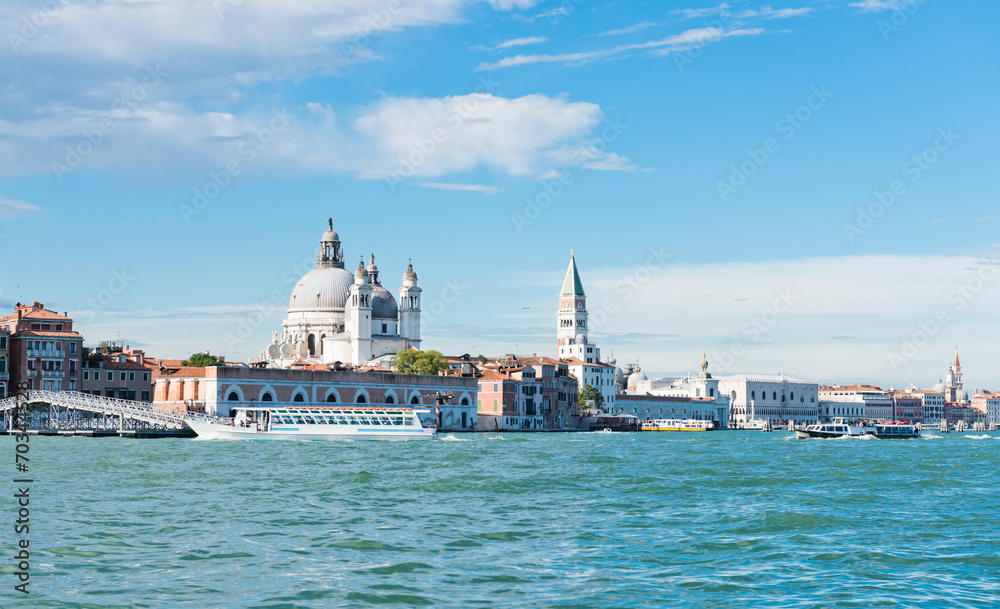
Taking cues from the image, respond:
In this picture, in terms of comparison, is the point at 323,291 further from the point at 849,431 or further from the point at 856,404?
the point at 856,404

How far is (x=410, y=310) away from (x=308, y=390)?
106 feet

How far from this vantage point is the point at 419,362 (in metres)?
83.9

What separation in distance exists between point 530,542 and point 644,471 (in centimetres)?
1453

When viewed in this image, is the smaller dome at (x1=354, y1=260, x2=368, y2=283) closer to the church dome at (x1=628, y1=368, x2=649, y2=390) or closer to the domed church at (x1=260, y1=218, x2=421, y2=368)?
the domed church at (x1=260, y1=218, x2=421, y2=368)

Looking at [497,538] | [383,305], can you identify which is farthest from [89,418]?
[497,538]

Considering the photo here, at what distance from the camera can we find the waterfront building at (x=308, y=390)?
6250cm

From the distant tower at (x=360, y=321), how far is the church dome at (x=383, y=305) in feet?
5.03

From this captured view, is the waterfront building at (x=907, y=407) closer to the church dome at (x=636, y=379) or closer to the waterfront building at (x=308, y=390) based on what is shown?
the church dome at (x=636, y=379)

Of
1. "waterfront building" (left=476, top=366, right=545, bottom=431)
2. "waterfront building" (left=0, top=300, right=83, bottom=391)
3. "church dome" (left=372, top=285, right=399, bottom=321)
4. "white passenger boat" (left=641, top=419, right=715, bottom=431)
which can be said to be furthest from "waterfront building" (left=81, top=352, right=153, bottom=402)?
"white passenger boat" (left=641, top=419, right=715, bottom=431)

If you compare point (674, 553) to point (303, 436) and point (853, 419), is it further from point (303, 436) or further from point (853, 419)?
point (853, 419)

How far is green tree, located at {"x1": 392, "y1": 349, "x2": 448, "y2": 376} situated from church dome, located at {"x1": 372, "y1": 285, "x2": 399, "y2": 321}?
11.0 metres

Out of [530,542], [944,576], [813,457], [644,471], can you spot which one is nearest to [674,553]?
[530,542]

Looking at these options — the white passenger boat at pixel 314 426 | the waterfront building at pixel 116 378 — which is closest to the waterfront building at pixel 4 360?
the waterfront building at pixel 116 378

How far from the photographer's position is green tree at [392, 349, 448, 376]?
274 feet
